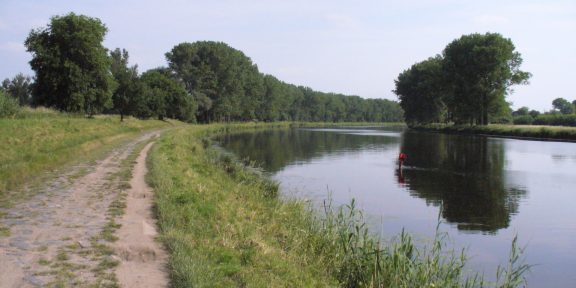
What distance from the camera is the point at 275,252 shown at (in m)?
9.38

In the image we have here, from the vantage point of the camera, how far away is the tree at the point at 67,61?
144 feet

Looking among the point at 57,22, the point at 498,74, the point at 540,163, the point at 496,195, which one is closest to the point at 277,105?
the point at 498,74

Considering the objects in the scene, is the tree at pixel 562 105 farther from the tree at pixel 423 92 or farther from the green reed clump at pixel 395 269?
the green reed clump at pixel 395 269

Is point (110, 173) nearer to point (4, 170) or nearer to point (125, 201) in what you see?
point (4, 170)

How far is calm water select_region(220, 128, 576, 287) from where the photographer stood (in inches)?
542

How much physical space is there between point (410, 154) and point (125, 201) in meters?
36.2

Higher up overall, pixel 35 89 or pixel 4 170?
pixel 35 89

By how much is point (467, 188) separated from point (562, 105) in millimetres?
173308

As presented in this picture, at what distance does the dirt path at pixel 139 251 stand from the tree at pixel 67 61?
123 ft

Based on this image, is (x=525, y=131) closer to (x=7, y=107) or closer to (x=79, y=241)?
(x=7, y=107)

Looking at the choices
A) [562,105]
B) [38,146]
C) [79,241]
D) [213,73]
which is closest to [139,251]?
[79,241]

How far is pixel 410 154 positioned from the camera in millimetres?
44438

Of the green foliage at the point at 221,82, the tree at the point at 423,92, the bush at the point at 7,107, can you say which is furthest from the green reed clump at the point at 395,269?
the green foliage at the point at 221,82

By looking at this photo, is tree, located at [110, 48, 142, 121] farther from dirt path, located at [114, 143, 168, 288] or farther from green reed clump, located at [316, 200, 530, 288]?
green reed clump, located at [316, 200, 530, 288]
